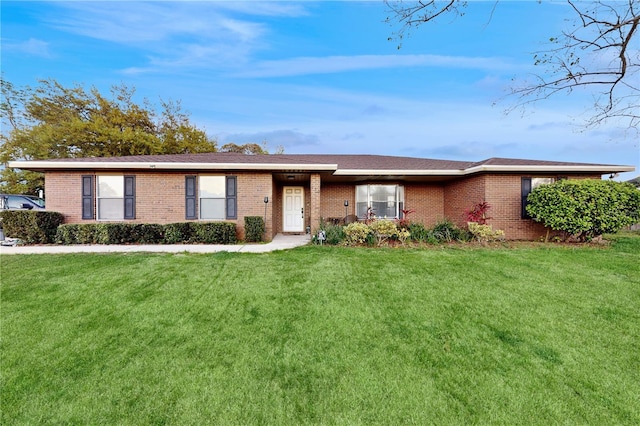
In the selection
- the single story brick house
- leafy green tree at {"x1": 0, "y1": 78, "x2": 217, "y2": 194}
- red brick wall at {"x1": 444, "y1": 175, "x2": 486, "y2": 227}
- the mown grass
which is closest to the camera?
the mown grass

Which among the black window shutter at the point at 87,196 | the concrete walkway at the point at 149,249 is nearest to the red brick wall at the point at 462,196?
the concrete walkway at the point at 149,249

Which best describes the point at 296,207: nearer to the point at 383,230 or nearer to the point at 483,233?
the point at 383,230

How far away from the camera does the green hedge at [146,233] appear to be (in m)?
8.65

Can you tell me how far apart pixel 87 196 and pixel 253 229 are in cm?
612

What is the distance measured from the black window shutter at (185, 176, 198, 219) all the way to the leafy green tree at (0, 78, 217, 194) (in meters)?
14.9

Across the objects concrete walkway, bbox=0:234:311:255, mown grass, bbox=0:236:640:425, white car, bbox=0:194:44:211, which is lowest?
mown grass, bbox=0:236:640:425

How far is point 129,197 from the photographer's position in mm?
9719

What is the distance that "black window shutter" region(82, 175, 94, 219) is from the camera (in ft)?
31.5

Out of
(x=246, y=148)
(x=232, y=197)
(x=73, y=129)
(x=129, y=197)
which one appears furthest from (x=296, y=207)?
(x=73, y=129)

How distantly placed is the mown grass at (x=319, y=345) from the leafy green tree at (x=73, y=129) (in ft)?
62.7

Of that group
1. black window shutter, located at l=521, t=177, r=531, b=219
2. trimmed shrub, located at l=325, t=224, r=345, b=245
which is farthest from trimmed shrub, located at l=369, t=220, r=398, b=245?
black window shutter, located at l=521, t=177, r=531, b=219

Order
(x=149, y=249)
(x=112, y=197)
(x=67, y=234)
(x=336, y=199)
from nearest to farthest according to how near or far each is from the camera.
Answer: (x=149, y=249), (x=67, y=234), (x=112, y=197), (x=336, y=199)

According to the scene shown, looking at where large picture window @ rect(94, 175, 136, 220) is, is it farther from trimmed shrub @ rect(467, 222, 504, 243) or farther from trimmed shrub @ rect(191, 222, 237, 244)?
trimmed shrub @ rect(467, 222, 504, 243)

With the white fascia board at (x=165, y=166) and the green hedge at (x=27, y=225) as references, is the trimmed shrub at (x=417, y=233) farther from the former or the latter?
the green hedge at (x=27, y=225)
